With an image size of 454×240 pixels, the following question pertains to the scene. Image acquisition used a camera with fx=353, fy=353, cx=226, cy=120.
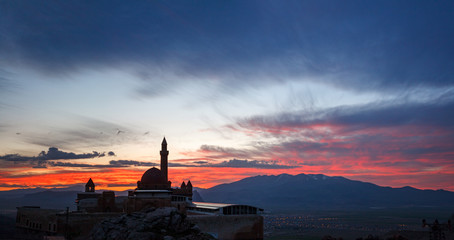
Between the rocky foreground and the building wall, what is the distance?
374 inches

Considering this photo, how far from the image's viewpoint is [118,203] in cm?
8919

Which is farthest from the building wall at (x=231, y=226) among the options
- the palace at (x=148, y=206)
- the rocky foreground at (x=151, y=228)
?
the rocky foreground at (x=151, y=228)

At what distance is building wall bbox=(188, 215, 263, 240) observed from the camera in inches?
2630

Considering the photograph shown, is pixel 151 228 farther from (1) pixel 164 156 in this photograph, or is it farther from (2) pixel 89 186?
(1) pixel 164 156

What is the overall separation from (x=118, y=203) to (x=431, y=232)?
6902cm

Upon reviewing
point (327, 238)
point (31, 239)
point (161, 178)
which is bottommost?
point (31, 239)

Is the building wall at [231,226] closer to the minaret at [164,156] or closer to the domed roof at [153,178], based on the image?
the domed roof at [153,178]

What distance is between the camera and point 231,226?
7012 centimetres

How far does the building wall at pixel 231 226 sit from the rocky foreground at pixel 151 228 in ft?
31.2

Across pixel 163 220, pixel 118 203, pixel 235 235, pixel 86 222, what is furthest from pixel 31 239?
pixel 235 235

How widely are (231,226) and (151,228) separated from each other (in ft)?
70.1

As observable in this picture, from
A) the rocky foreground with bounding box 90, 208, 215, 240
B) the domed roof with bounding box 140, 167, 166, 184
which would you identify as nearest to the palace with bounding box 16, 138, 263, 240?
the domed roof with bounding box 140, 167, 166, 184

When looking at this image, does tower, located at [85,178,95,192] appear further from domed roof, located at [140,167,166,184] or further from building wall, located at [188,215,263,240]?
building wall, located at [188,215,263,240]

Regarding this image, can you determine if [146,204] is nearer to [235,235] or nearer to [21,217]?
[235,235]
